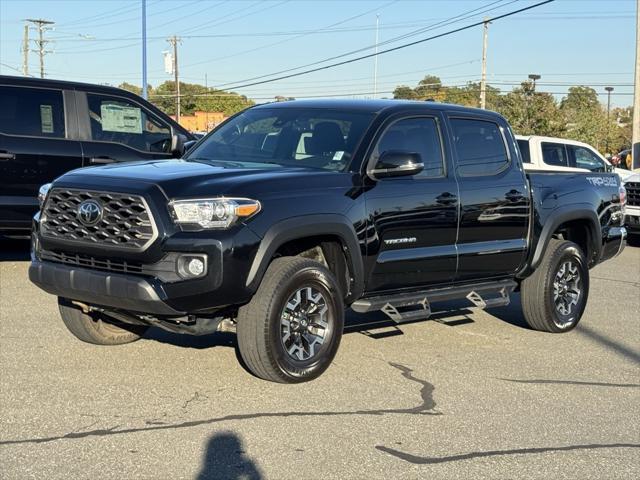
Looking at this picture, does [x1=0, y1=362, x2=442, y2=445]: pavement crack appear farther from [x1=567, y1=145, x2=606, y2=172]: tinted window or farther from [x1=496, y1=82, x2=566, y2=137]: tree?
[x1=496, y1=82, x2=566, y2=137]: tree

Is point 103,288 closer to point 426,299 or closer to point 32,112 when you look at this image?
point 426,299

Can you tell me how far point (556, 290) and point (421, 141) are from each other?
2.14m

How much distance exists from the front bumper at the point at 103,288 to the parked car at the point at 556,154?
39.6 ft

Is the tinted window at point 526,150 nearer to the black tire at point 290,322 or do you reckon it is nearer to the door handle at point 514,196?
the door handle at point 514,196

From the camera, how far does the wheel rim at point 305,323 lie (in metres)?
6.01

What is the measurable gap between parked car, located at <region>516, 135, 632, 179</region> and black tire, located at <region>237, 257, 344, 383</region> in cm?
1119

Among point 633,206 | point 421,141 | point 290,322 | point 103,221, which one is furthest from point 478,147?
point 633,206

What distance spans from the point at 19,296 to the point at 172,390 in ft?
12.7

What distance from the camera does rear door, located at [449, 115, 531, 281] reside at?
7328 mm

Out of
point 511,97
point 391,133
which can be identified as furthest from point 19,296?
point 511,97

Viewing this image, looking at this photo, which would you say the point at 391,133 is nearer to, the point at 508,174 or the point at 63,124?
the point at 508,174

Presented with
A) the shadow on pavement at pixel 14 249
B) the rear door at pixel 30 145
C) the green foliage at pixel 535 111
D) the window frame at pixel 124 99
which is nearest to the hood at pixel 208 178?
the rear door at pixel 30 145

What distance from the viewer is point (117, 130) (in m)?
10.8

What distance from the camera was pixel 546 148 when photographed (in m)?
17.5
